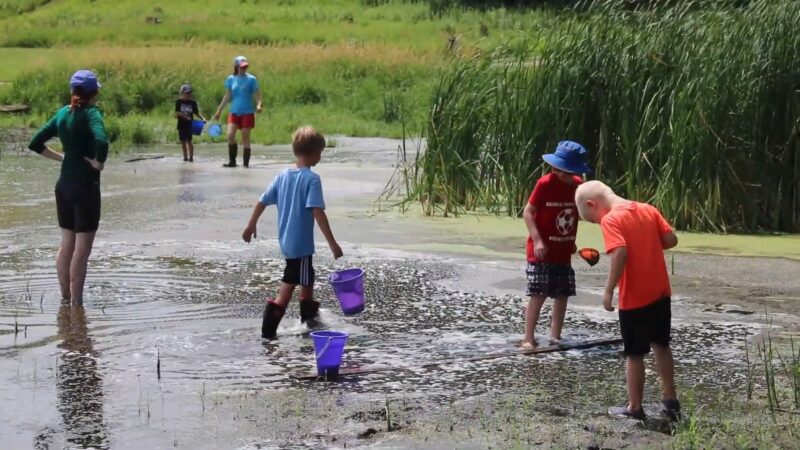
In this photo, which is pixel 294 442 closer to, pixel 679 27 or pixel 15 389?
pixel 15 389

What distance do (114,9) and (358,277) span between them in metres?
69.4

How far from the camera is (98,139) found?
974 centimetres

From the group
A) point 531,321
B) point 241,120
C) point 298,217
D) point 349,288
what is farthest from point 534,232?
point 241,120

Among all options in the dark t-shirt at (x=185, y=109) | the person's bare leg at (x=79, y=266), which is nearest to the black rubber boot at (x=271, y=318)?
the person's bare leg at (x=79, y=266)

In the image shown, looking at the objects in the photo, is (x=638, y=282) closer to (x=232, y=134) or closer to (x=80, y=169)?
(x=80, y=169)

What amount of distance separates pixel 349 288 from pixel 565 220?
4.53ft

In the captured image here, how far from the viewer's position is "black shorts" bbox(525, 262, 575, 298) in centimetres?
851

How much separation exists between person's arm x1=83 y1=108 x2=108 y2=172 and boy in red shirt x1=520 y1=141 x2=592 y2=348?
10.3ft

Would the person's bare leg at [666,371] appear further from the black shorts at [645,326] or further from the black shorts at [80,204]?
the black shorts at [80,204]

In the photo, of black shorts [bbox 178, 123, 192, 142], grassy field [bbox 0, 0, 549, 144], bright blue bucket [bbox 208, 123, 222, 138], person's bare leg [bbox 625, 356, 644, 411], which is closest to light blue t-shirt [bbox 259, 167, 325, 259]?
person's bare leg [bbox 625, 356, 644, 411]

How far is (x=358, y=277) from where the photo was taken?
335 inches

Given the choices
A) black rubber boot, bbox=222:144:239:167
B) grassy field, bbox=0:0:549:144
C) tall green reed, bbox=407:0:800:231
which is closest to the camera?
tall green reed, bbox=407:0:800:231

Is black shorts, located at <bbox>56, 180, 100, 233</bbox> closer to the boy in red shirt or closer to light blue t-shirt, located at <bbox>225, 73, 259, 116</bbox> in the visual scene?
the boy in red shirt

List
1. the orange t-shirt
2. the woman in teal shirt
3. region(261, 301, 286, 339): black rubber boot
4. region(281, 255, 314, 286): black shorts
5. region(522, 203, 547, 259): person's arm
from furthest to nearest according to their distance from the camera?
the woman in teal shirt < region(281, 255, 314, 286): black shorts < region(261, 301, 286, 339): black rubber boot < region(522, 203, 547, 259): person's arm < the orange t-shirt
